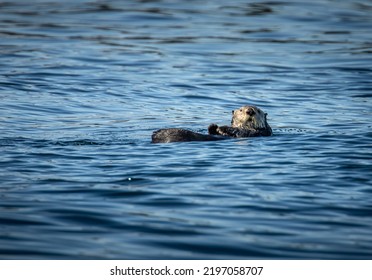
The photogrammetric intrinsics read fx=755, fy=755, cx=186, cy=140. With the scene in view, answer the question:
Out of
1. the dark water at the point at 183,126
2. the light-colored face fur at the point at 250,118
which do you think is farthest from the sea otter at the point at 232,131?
the dark water at the point at 183,126

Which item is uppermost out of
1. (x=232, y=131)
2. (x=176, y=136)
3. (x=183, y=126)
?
(x=176, y=136)

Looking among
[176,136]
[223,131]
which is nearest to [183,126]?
[223,131]

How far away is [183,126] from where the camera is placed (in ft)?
40.5

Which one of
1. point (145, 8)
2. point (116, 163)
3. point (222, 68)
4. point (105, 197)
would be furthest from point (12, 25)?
point (105, 197)

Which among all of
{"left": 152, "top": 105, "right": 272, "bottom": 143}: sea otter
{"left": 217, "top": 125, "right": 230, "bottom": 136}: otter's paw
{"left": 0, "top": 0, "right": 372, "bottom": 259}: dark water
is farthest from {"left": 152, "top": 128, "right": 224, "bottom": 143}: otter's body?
{"left": 217, "top": 125, "right": 230, "bottom": 136}: otter's paw

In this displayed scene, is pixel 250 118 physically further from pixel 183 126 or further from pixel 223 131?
pixel 183 126

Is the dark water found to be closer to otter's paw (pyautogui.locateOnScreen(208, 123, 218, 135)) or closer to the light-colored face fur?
otter's paw (pyautogui.locateOnScreen(208, 123, 218, 135))

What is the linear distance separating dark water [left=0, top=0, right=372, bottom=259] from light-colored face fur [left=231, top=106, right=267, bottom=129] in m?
0.43

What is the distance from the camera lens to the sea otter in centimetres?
955

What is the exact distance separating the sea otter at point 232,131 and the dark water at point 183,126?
14 cm

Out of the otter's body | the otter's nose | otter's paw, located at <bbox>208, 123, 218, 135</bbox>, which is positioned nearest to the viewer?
the otter's body

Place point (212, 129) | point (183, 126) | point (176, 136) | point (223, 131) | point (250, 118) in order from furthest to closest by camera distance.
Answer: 1. point (183, 126)
2. point (250, 118)
3. point (223, 131)
4. point (212, 129)
5. point (176, 136)

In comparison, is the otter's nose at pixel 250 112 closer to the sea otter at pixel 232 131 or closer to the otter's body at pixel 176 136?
the sea otter at pixel 232 131

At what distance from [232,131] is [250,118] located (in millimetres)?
560
